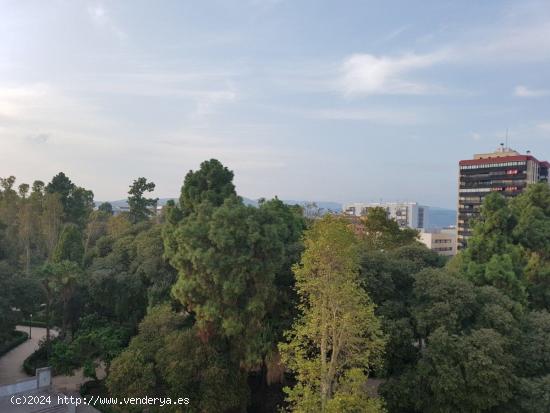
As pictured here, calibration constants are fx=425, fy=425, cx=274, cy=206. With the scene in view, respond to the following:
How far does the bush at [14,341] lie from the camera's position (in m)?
19.8

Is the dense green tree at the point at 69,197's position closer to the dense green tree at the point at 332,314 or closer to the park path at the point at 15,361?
the park path at the point at 15,361

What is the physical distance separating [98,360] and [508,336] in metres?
14.1

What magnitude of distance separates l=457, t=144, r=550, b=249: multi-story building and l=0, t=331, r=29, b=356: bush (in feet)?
179

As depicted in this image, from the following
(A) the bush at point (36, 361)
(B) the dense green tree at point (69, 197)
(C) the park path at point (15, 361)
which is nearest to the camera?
(C) the park path at point (15, 361)

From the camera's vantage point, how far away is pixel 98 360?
16156mm

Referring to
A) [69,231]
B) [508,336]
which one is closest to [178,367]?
[508,336]

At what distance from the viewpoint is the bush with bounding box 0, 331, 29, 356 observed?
781 inches

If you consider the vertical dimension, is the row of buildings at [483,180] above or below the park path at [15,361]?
above

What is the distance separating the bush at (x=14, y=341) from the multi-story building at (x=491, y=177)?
2145 inches

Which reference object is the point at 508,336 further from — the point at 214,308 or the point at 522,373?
the point at 214,308

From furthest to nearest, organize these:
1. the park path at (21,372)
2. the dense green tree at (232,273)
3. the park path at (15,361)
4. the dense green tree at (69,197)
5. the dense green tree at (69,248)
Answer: the dense green tree at (69,197) → the dense green tree at (69,248) → the park path at (15,361) → the park path at (21,372) → the dense green tree at (232,273)

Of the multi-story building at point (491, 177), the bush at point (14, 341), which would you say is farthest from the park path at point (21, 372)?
the multi-story building at point (491, 177)

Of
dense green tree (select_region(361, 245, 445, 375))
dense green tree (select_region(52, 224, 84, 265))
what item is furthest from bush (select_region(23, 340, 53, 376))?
dense green tree (select_region(361, 245, 445, 375))

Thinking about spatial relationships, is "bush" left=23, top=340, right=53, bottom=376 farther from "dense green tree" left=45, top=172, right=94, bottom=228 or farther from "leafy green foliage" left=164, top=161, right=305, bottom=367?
"dense green tree" left=45, top=172, right=94, bottom=228
